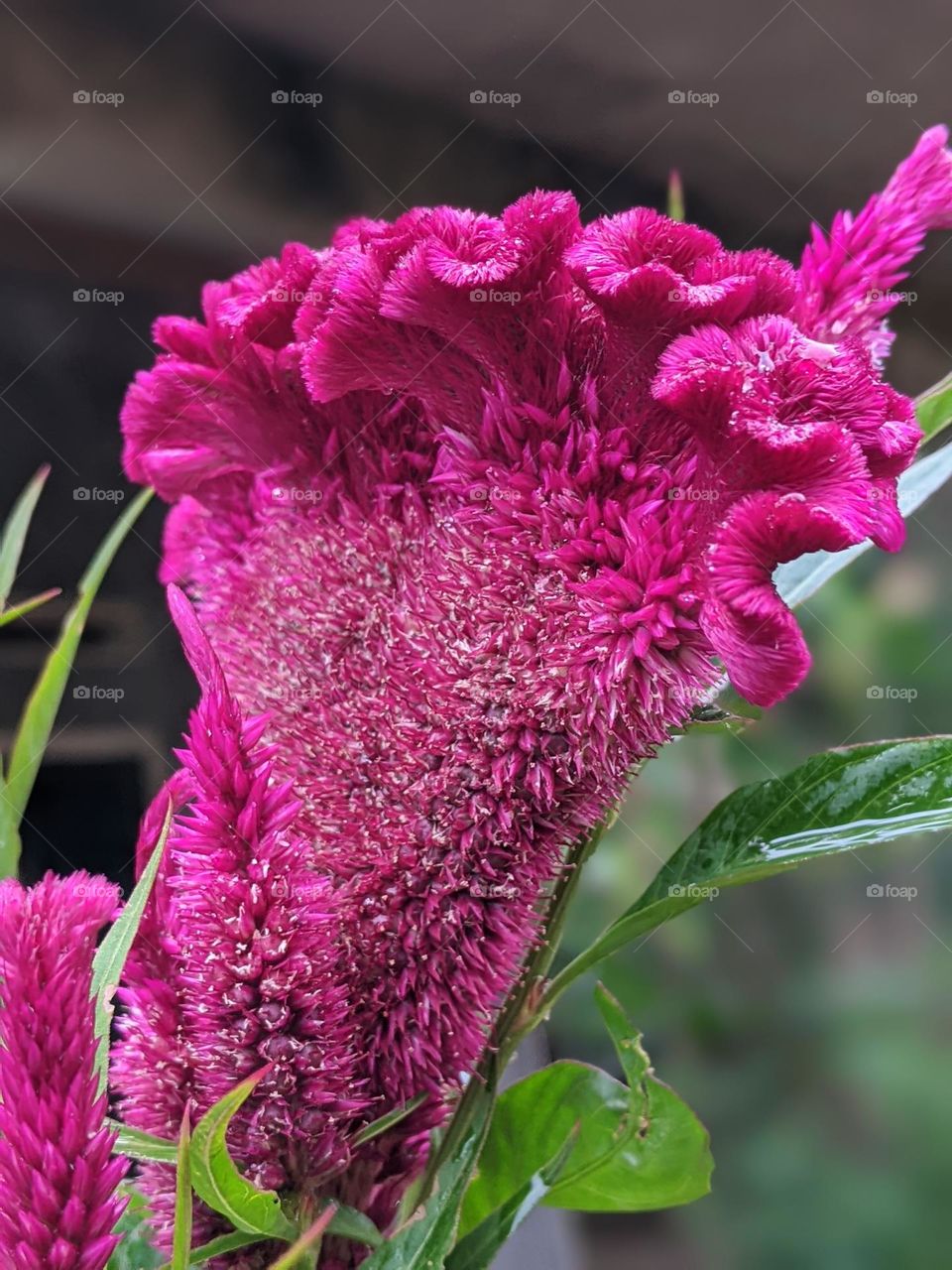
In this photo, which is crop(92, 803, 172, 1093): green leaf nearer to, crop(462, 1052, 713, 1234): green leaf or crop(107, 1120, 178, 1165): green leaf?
crop(107, 1120, 178, 1165): green leaf

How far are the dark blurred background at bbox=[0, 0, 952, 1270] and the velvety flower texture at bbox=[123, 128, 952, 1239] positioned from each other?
0.25 meters

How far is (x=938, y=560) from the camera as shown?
3.06 feet

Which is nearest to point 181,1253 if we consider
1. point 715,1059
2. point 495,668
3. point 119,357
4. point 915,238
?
point 495,668

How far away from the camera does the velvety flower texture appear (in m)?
0.24

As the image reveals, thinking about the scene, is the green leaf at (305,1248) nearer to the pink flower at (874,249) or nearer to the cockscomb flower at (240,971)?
the cockscomb flower at (240,971)

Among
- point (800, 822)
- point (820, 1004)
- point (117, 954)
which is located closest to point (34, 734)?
point (117, 954)

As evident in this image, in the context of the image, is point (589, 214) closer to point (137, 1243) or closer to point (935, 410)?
point (935, 410)

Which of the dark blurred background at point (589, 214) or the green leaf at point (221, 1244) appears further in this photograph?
the dark blurred background at point (589, 214)

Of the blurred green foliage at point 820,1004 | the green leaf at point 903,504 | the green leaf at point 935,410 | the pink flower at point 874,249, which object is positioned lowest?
the blurred green foliage at point 820,1004

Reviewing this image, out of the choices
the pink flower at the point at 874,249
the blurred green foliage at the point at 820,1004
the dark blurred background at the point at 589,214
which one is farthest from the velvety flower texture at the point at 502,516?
the blurred green foliage at the point at 820,1004

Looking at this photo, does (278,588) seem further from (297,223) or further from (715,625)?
(297,223)

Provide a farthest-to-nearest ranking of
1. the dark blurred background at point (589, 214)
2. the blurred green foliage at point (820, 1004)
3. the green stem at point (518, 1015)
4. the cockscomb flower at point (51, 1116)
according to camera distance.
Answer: the blurred green foliage at point (820, 1004)
the dark blurred background at point (589, 214)
the green stem at point (518, 1015)
the cockscomb flower at point (51, 1116)

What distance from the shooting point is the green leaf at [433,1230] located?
0.27m

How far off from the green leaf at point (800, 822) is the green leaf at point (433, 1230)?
0.05 meters
